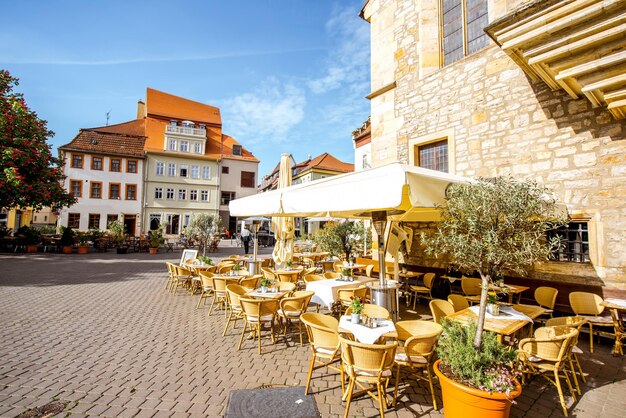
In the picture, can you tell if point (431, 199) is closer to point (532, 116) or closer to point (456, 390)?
point (456, 390)

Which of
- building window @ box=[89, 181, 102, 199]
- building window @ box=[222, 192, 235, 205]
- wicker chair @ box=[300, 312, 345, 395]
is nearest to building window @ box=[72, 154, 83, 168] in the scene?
building window @ box=[89, 181, 102, 199]

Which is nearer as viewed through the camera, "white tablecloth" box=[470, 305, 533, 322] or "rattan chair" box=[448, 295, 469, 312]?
"white tablecloth" box=[470, 305, 533, 322]

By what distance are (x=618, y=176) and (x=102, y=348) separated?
30.6 ft

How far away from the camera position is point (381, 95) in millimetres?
10164

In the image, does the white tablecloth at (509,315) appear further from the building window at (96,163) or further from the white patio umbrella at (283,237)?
the building window at (96,163)

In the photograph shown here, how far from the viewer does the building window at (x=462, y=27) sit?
26.4ft

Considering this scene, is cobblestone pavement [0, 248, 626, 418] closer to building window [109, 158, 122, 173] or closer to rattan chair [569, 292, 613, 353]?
rattan chair [569, 292, 613, 353]

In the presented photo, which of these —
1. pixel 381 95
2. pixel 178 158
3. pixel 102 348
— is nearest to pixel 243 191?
pixel 178 158

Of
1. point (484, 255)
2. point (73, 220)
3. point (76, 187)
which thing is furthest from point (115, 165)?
point (484, 255)

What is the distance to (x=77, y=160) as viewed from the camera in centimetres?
2831

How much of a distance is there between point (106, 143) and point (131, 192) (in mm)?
5298

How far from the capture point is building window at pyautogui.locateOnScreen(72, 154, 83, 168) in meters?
28.2

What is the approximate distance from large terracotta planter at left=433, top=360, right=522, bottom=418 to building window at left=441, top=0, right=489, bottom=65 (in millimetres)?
8347

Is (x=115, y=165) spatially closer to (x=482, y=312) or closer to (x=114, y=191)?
(x=114, y=191)
